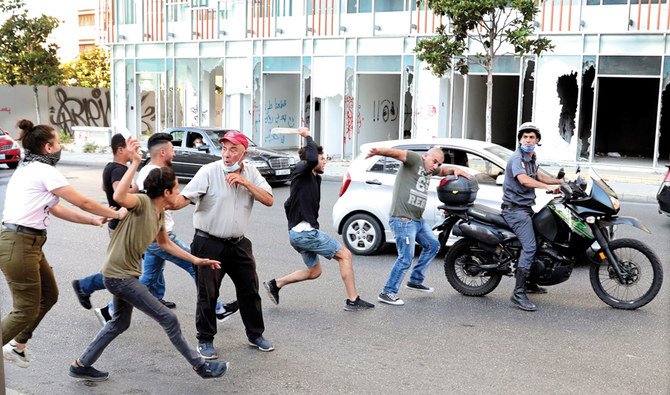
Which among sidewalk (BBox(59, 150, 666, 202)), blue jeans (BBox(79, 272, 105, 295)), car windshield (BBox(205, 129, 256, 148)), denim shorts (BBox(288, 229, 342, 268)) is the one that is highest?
car windshield (BBox(205, 129, 256, 148))

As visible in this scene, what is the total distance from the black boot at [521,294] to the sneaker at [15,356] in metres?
4.38

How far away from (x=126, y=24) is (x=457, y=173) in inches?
1152

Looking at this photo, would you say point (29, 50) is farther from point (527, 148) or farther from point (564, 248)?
point (564, 248)

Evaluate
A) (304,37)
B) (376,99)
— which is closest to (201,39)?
(304,37)

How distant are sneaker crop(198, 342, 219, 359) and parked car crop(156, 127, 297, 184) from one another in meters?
13.0

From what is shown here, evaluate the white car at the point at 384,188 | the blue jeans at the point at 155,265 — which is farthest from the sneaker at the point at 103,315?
the white car at the point at 384,188

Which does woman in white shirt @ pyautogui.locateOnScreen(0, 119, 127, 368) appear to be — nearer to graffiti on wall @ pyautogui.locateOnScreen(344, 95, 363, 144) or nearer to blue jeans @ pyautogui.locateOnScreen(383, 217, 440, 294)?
blue jeans @ pyautogui.locateOnScreen(383, 217, 440, 294)

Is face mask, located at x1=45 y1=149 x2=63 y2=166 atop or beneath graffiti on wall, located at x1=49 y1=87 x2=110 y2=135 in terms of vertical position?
atop

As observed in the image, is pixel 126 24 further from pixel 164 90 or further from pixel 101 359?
pixel 101 359

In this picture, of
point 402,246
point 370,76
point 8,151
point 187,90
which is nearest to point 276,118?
point 187,90

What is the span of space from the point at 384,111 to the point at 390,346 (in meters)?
23.5

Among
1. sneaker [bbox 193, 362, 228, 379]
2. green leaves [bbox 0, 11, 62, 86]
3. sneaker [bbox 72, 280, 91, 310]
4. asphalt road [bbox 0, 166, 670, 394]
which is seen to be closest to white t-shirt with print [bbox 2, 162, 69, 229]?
asphalt road [bbox 0, 166, 670, 394]

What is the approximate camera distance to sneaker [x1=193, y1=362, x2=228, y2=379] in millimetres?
5469

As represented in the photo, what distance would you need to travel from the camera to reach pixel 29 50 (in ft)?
116
